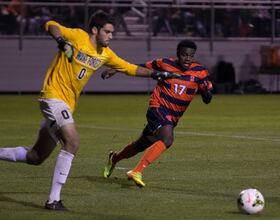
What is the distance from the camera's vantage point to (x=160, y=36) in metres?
34.7

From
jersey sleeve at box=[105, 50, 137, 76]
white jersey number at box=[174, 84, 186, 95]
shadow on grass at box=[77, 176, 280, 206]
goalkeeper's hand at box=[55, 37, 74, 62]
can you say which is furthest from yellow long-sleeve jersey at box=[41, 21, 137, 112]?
white jersey number at box=[174, 84, 186, 95]

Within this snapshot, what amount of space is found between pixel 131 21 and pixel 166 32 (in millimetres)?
1368

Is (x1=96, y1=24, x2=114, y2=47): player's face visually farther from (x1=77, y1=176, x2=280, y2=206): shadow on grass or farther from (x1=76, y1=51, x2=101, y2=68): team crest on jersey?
(x1=77, y1=176, x2=280, y2=206): shadow on grass

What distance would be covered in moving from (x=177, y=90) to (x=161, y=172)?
1.41m

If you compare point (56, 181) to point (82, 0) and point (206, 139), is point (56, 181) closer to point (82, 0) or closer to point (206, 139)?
point (206, 139)

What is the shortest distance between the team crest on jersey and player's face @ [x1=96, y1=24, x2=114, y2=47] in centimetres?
19

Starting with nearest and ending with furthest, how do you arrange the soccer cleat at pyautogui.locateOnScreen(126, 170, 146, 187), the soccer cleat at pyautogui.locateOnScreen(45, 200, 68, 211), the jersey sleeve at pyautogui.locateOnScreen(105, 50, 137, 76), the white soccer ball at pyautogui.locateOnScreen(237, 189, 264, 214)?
the white soccer ball at pyautogui.locateOnScreen(237, 189, 264, 214)
the soccer cleat at pyautogui.locateOnScreen(45, 200, 68, 211)
the jersey sleeve at pyautogui.locateOnScreen(105, 50, 137, 76)
the soccer cleat at pyautogui.locateOnScreen(126, 170, 146, 187)

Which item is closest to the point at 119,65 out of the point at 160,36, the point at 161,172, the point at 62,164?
A: the point at 62,164

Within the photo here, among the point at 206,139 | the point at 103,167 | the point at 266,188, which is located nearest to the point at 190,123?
the point at 206,139

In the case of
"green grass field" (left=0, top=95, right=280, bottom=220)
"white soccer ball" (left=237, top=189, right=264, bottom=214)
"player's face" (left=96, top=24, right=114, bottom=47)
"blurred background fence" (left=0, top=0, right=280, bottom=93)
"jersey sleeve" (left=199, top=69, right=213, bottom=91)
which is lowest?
"blurred background fence" (left=0, top=0, right=280, bottom=93)

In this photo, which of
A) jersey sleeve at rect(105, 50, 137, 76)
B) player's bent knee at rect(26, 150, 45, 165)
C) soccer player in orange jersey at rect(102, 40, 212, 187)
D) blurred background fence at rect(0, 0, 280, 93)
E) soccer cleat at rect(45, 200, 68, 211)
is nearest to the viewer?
soccer cleat at rect(45, 200, 68, 211)

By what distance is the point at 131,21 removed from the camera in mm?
35062

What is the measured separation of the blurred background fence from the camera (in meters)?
33.1

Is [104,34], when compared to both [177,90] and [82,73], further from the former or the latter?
[177,90]
